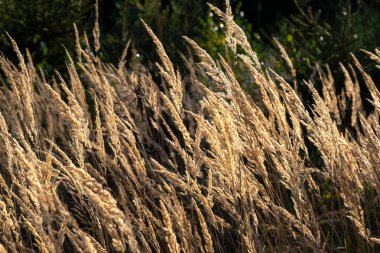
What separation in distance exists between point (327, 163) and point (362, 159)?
0.43 feet

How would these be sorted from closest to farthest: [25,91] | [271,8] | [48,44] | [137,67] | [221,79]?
[221,79], [25,91], [137,67], [48,44], [271,8]

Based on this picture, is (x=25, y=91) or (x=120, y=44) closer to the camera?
(x=25, y=91)

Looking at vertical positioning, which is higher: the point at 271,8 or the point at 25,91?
the point at 271,8

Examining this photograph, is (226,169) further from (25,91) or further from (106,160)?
(25,91)

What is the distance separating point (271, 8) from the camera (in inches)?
501

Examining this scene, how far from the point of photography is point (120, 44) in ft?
22.9

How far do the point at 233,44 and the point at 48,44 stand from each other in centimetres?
339

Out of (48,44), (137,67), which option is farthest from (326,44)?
(48,44)

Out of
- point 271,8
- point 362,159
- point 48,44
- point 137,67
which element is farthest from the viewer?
point 271,8

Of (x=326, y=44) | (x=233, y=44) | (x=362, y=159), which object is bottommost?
(x=362, y=159)

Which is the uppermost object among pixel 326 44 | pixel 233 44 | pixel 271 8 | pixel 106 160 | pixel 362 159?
pixel 271 8

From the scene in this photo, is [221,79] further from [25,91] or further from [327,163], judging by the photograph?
[25,91]

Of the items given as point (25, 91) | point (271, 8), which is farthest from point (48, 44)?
point (271, 8)

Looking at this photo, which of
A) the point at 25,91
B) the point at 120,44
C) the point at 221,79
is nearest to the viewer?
the point at 221,79
